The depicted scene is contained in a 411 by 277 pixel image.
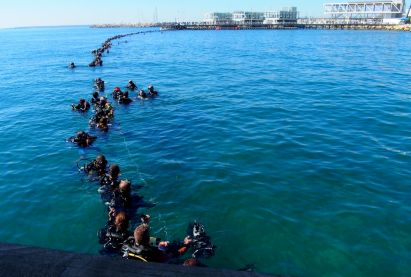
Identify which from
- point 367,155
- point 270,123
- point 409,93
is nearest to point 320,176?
point 367,155

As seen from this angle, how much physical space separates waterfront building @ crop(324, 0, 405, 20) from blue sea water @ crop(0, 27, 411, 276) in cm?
15995

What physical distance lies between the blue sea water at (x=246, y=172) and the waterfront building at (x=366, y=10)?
160m

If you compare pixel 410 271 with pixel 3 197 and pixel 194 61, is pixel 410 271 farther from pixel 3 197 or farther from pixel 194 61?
pixel 194 61

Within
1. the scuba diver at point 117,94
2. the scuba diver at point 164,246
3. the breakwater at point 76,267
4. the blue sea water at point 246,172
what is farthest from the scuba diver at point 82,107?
the breakwater at point 76,267

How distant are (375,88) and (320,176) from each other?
808 inches

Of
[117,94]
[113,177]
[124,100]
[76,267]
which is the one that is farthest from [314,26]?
[76,267]

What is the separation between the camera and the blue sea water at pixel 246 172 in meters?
10.6

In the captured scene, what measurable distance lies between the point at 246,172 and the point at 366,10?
634 ft

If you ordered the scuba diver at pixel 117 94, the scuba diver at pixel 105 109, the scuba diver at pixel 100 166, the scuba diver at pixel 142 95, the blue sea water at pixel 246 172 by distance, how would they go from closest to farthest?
the blue sea water at pixel 246 172 < the scuba diver at pixel 100 166 < the scuba diver at pixel 105 109 < the scuba diver at pixel 117 94 < the scuba diver at pixel 142 95

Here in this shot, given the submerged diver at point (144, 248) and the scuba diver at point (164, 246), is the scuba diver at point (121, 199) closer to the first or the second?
the scuba diver at point (164, 246)

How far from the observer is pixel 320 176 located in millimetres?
14391

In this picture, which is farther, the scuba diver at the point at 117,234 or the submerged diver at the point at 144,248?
the scuba diver at the point at 117,234

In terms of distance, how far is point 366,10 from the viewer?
175 m

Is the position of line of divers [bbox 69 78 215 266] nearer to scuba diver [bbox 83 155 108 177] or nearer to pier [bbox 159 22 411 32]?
scuba diver [bbox 83 155 108 177]
